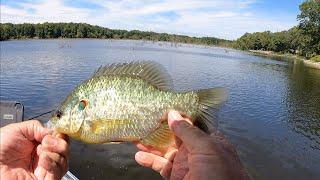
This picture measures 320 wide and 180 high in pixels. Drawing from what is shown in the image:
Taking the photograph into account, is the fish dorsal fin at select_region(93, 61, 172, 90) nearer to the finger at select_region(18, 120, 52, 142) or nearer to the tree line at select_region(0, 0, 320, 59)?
the finger at select_region(18, 120, 52, 142)

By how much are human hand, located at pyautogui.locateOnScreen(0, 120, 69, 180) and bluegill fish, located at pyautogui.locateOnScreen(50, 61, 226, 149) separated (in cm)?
15

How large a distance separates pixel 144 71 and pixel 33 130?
1106mm

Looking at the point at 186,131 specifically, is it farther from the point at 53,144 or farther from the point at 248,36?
the point at 248,36

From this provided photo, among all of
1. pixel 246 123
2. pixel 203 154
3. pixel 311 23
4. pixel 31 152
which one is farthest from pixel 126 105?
A: pixel 311 23

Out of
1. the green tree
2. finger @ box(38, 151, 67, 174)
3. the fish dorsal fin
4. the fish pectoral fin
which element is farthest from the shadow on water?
the green tree

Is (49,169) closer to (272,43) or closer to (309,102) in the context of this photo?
(309,102)

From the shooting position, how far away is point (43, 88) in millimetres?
32406

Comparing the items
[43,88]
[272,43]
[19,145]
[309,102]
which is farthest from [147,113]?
[272,43]

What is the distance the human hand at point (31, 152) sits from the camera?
312cm

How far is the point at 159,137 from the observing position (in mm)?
A: 3211

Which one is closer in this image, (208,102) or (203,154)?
(203,154)

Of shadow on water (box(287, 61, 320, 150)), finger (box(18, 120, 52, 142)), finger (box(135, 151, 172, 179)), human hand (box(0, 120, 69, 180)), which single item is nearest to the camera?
human hand (box(0, 120, 69, 180))

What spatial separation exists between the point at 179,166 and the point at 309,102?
34902 millimetres

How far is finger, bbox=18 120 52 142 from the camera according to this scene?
3.33m
